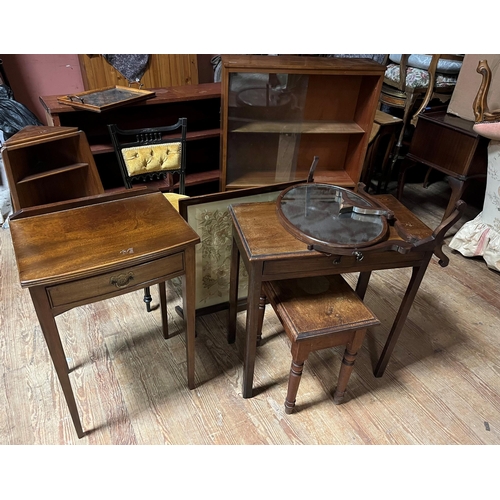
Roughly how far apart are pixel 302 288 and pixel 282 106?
3.90ft

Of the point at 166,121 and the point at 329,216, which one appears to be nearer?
the point at 329,216

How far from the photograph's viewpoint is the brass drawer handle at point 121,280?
1.05m

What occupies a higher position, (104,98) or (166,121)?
(104,98)

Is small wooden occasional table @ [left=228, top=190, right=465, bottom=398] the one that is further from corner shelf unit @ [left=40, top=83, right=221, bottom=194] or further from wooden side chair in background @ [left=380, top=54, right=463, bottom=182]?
wooden side chair in background @ [left=380, top=54, right=463, bottom=182]

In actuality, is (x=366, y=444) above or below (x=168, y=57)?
below

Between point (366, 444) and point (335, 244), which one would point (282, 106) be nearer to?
point (335, 244)

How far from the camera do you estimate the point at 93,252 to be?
1044 mm

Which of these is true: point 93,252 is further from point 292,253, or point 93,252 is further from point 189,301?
point 292,253

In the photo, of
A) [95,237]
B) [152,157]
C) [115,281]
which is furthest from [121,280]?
[152,157]

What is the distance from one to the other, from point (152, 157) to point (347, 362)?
1.34 metres

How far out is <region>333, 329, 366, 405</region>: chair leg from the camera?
132 cm

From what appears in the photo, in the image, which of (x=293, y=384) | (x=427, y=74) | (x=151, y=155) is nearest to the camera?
(x=293, y=384)

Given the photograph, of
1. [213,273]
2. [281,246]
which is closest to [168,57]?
[213,273]

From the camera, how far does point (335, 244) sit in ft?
3.76
